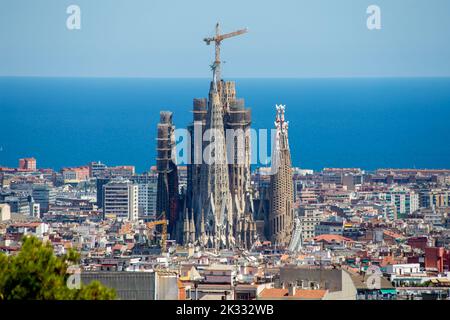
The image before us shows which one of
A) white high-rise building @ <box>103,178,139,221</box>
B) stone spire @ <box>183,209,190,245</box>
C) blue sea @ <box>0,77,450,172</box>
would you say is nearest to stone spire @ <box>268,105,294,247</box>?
stone spire @ <box>183,209,190,245</box>

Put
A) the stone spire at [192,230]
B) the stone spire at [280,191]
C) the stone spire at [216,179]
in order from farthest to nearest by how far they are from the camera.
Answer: the stone spire at [280,191]
the stone spire at [216,179]
the stone spire at [192,230]

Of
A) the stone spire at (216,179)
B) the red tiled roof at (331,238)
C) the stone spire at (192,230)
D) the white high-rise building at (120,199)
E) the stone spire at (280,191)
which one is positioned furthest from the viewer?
the white high-rise building at (120,199)

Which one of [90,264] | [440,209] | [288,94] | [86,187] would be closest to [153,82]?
[288,94]

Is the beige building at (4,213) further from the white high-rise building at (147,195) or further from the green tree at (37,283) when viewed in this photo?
the green tree at (37,283)

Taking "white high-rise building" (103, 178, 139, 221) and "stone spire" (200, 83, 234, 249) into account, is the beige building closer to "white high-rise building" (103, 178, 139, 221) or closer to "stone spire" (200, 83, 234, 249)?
"white high-rise building" (103, 178, 139, 221)

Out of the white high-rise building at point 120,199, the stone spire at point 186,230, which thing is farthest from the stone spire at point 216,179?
the white high-rise building at point 120,199

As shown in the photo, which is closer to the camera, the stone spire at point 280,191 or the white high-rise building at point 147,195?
the stone spire at point 280,191
